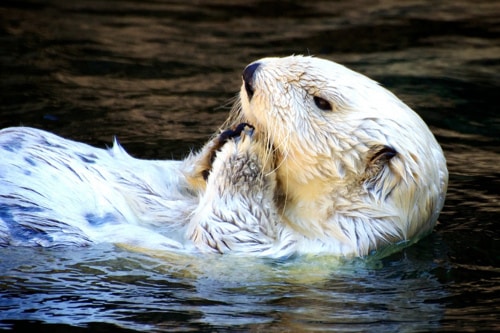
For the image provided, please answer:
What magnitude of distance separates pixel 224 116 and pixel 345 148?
103 inches

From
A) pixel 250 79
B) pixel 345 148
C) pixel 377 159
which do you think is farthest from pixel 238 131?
pixel 377 159

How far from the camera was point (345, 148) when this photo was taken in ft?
15.7

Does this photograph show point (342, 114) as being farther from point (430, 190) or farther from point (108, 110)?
point (108, 110)

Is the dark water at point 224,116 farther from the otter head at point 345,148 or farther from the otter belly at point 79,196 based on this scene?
the otter head at point 345,148

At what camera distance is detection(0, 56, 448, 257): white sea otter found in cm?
474

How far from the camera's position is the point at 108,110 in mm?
7215

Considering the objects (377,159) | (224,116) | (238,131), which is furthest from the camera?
(224,116)

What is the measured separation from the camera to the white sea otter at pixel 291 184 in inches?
187

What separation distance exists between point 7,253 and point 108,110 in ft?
→ 8.91

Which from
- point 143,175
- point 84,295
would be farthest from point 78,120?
point 84,295

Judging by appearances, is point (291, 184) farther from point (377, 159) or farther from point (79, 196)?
point (79, 196)

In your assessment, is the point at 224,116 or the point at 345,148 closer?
the point at 345,148

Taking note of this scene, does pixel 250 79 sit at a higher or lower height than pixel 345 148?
higher

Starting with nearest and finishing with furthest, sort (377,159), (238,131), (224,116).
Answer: (377,159)
(238,131)
(224,116)
